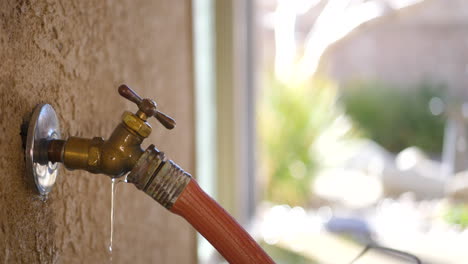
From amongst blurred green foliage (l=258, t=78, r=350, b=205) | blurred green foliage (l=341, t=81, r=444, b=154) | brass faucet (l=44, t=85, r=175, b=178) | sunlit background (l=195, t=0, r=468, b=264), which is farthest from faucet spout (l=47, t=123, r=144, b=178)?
blurred green foliage (l=341, t=81, r=444, b=154)

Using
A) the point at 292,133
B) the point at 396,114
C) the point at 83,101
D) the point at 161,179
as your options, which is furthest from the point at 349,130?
the point at 161,179

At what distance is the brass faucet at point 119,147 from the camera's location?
386 millimetres

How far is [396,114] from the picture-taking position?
4.80 m

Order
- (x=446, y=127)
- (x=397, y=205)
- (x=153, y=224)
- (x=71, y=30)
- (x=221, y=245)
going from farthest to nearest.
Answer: (x=446, y=127) → (x=397, y=205) → (x=153, y=224) → (x=71, y=30) → (x=221, y=245)

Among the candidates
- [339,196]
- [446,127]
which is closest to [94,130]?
[339,196]

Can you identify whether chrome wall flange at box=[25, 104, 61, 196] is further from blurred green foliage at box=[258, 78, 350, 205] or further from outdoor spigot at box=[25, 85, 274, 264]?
blurred green foliage at box=[258, 78, 350, 205]

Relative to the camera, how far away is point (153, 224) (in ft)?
2.33

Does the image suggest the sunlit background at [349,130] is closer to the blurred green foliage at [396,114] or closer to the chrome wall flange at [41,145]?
the blurred green foliage at [396,114]

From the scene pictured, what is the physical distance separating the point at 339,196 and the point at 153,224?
9.26ft

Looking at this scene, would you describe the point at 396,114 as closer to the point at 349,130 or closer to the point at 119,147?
the point at 349,130

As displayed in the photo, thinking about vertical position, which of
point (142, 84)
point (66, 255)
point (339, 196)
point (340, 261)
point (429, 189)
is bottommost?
point (66, 255)

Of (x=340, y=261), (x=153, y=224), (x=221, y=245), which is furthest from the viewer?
(x=153, y=224)

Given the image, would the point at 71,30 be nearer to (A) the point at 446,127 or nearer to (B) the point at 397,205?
(B) the point at 397,205

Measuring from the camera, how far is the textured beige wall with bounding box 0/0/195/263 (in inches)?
15.4
